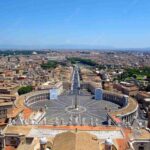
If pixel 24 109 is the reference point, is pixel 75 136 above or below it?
above

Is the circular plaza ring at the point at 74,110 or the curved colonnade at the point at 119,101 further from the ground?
the curved colonnade at the point at 119,101

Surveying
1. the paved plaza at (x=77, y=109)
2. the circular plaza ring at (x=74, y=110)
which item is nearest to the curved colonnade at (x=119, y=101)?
the paved plaza at (x=77, y=109)

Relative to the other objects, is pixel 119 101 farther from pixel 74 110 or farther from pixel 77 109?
pixel 74 110

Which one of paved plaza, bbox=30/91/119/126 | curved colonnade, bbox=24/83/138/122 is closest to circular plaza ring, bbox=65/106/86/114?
paved plaza, bbox=30/91/119/126

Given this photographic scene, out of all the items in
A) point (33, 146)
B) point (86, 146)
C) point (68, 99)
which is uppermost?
point (86, 146)

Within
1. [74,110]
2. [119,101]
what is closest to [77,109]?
[74,110]

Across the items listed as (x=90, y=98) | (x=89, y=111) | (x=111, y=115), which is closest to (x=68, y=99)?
(x=90, y=98)

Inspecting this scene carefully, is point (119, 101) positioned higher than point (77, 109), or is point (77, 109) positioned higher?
point (119, 101)

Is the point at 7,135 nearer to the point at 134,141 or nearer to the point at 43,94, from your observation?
the point at 134,141

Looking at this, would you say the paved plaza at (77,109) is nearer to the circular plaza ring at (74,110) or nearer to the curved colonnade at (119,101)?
the circular plaza ring at (74,110)

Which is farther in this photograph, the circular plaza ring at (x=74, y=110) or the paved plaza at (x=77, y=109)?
the circular plaza ring at (x=74, y=110)

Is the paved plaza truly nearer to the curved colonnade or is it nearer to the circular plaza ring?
the circular plaza ring
